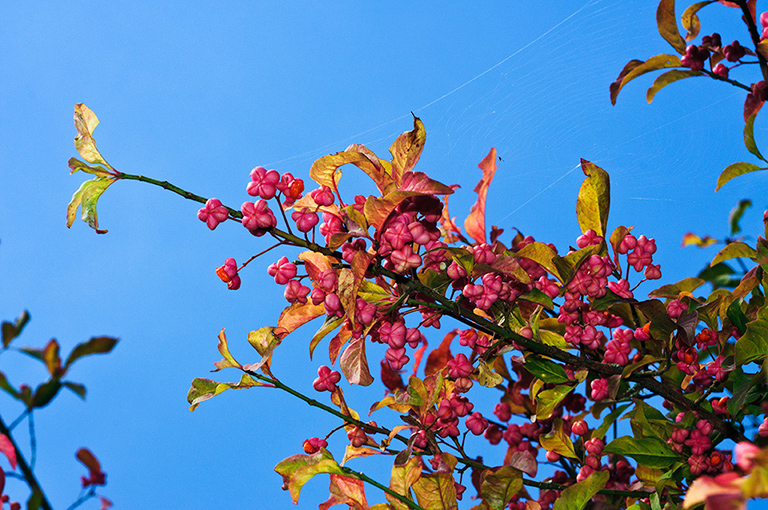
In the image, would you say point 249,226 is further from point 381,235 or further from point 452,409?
point 452,409

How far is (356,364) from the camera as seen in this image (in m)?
0.43

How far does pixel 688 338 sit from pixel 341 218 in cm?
23

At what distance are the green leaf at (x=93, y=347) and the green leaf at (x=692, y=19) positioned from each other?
46 cm

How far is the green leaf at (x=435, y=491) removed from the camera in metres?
0.43

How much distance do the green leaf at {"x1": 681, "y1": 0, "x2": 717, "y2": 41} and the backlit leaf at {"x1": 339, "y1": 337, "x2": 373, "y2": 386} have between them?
0.33 meters

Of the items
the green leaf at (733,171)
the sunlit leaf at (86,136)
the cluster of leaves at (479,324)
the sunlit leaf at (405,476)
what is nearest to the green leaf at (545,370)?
the cluster of leaves at (479,324)

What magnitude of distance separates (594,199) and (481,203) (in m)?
0.10

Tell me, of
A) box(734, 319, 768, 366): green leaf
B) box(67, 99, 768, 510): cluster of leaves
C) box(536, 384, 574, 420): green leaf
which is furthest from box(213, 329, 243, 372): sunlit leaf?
box(734, 319, 768, 366): green leaf

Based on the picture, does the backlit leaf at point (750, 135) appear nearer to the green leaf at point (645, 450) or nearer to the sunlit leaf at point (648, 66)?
the sunlit leaf at point (648, 66)

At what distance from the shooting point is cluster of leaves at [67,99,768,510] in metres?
0.41

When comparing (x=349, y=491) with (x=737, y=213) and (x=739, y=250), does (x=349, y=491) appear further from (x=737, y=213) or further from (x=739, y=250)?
(x=737, y=213)

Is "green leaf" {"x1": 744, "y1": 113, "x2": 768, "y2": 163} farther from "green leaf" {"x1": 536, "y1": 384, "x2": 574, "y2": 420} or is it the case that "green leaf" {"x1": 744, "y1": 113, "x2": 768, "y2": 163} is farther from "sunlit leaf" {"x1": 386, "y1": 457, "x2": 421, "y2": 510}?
"sunlit leaf" {"x1": 386, "y1": 457, "x2": 421, "y2": 510}

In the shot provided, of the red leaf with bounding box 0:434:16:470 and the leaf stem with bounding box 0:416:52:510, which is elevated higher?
the red leaf with bounding box 0:434:16:470

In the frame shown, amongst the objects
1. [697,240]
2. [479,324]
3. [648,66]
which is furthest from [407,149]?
[697,240]
